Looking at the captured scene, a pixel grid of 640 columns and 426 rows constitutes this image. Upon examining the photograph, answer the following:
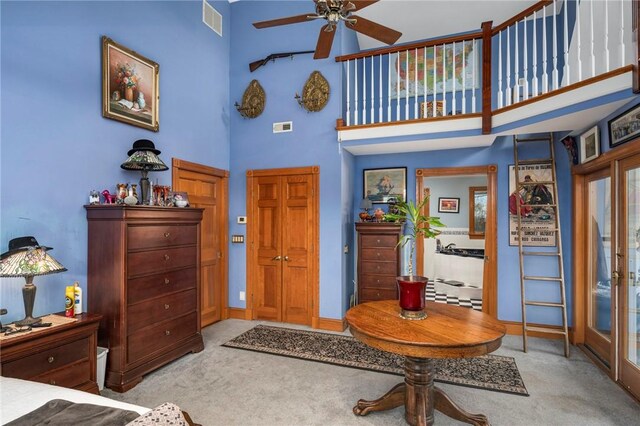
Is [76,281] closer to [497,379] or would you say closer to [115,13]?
[115,13]

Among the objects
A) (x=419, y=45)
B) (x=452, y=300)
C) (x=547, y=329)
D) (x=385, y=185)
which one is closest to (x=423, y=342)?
(x=547, y=329)

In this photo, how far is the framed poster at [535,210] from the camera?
13.4ft

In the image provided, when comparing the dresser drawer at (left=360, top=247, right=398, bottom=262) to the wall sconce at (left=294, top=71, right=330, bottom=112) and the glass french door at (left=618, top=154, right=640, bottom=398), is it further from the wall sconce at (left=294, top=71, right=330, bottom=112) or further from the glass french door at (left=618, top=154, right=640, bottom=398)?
the glass french door at (left=618, top=154, right=640, bottom=398)

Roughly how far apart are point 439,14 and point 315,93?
225 cm

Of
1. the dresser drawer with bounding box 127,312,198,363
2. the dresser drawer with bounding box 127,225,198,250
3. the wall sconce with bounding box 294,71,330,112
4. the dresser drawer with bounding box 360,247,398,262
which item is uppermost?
the wall sconce with bounding box 294,71,330,112

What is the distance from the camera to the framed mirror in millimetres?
7840

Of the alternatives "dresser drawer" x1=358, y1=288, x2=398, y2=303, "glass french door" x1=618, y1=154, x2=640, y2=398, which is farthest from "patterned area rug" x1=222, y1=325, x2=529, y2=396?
"glass french door" x1=618, y1=154, x2=640, y2=398

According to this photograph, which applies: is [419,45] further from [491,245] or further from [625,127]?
A: [491,245]

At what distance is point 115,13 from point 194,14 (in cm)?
124

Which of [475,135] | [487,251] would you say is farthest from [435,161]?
[487,251]

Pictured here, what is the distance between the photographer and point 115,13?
3.15 metres

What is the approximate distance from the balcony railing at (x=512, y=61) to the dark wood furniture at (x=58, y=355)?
340cm

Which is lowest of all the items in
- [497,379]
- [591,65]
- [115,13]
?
[497,379]

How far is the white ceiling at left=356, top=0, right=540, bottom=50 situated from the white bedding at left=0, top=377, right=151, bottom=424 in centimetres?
534
